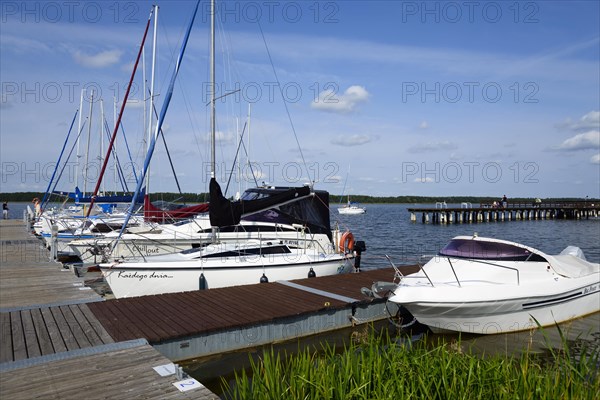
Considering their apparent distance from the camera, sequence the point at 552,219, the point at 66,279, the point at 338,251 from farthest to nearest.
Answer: the point at 552,219 → the point at 338,251 → the point at 66,279

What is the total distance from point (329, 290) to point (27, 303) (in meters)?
6.77

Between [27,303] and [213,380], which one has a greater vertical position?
[27,303]

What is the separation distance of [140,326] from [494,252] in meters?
7.79

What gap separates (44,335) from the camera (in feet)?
23.7

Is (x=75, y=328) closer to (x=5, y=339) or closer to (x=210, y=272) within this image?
(x=5, y=339)

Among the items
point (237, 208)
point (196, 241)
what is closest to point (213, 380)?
point (237, 208)

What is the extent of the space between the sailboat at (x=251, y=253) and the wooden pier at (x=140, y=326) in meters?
0.84

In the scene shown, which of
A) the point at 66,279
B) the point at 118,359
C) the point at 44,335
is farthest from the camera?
the point at 66,279

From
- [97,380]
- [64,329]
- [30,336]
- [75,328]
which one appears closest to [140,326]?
[75,328]

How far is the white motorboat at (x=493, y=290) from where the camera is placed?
9.36 metres

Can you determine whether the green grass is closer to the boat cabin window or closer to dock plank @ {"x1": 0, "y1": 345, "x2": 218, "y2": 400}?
dock plank @ {"x1": 0, "y1": 345, "x2": 218, "y2": 400}

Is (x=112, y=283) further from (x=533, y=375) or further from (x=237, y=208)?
(x=533, y=375)

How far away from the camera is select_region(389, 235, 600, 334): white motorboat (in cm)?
936

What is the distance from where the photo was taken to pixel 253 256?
42.1 feet
